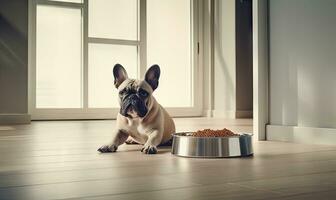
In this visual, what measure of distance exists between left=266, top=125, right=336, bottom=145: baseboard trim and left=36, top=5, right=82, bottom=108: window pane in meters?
3.45

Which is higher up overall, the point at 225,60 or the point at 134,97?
the point at 225,60

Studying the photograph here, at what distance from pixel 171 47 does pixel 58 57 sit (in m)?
1.62

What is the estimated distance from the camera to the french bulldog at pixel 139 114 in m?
1.91

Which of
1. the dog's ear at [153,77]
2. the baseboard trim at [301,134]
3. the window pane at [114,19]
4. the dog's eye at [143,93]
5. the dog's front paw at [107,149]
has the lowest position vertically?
the dog's front paw at [107,149]

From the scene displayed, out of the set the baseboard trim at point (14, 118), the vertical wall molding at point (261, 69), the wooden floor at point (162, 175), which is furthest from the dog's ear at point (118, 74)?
the baseboard trim at point (14, 118)

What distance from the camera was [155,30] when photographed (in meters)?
6.19

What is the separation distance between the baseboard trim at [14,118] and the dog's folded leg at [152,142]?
9.35ft

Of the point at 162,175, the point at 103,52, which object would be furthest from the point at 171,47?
the point at 162,175

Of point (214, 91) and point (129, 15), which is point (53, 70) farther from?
point (214, 91)

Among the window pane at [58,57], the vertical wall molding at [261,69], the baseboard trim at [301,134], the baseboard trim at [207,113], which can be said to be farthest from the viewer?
the baseboard trim at [207,113]

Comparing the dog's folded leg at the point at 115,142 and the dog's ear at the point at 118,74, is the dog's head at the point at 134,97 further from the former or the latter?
the dog's folded leg at the point at 115,142

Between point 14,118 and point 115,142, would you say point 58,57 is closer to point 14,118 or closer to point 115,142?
point 14,118

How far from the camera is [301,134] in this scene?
2.34m

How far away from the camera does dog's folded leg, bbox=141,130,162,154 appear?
1866 mm
